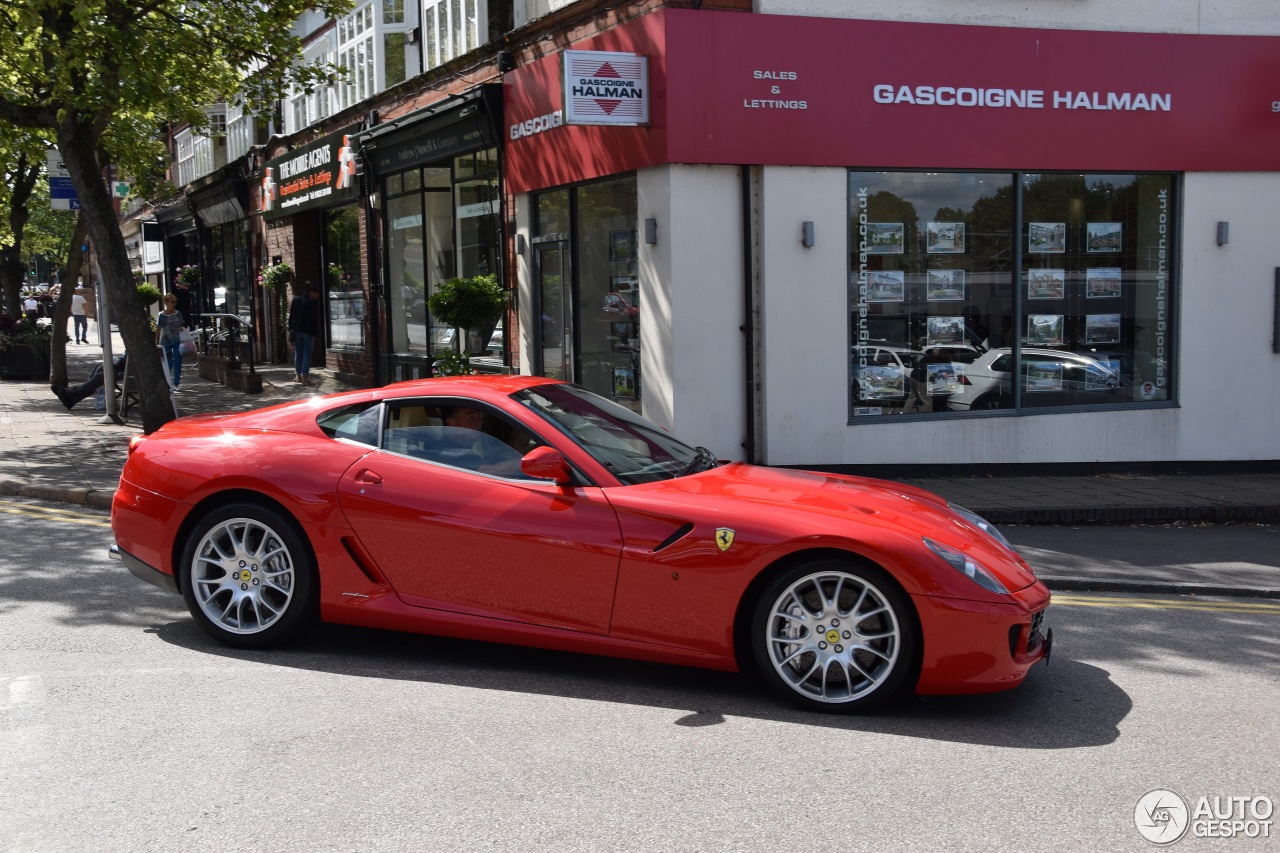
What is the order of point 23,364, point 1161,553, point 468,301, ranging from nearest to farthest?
point 1161,553
point 468,301
point 23,364

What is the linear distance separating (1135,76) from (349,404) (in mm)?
9710

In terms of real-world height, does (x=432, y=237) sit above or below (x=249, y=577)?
above

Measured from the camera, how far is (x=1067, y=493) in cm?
1124

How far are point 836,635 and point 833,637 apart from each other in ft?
0.06

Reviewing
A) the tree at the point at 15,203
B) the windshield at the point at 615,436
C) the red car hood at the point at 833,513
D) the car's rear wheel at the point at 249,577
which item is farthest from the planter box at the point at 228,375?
the red car hood at the point at 833,513

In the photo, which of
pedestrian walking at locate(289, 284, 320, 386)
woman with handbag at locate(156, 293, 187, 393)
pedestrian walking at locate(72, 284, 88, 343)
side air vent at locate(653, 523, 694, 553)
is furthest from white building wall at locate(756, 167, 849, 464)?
pedestrian walking at locate(72, 284, 88, 343)

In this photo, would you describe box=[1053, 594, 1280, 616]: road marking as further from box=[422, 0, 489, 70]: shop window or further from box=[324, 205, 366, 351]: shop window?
box=[324, 205, 366, 351]: shop window

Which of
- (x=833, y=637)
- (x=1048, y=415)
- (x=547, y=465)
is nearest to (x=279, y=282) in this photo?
(x=1048, y=415)

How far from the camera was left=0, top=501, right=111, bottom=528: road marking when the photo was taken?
9766 millimetres

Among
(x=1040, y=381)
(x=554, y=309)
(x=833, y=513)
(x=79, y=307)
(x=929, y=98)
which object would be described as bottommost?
(x=833, y=513)

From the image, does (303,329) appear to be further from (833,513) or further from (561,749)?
(561,749)

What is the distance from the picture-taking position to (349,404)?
6.10 metres

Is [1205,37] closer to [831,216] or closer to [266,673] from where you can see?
[831,216]

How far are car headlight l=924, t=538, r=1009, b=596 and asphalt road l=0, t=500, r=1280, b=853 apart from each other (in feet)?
1.94
